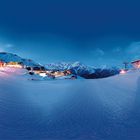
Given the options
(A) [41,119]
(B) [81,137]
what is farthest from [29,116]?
(B) [81,137]

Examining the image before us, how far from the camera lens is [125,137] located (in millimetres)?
4879

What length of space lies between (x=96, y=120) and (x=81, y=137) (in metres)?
1.62

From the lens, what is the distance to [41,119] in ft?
20.5

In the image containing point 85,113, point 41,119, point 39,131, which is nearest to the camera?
point 39,131

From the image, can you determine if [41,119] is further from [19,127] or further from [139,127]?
[139,127]

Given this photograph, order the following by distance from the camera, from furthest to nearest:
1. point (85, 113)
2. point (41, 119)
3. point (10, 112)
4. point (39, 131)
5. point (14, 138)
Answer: point (85, 113)
point (10, 112)
point (41, 119)
point (39, 131)
point (14, 138)

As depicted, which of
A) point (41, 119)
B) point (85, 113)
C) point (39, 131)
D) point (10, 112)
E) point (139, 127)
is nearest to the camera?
point (39, 131)

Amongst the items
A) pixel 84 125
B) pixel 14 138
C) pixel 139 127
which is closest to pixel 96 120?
pixel 84 125

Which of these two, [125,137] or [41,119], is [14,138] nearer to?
[41,119]

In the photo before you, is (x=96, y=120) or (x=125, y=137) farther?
(x=96, y=120)

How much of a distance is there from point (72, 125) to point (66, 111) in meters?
1.64

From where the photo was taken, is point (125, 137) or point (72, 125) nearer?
point (125, 137)

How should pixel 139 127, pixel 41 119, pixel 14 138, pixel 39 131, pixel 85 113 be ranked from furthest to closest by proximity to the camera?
pixel 85 113 < pixel 41 119 < pixel 139 127 < pixel 39 131 < pixel 14 138

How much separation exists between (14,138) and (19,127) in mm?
781
